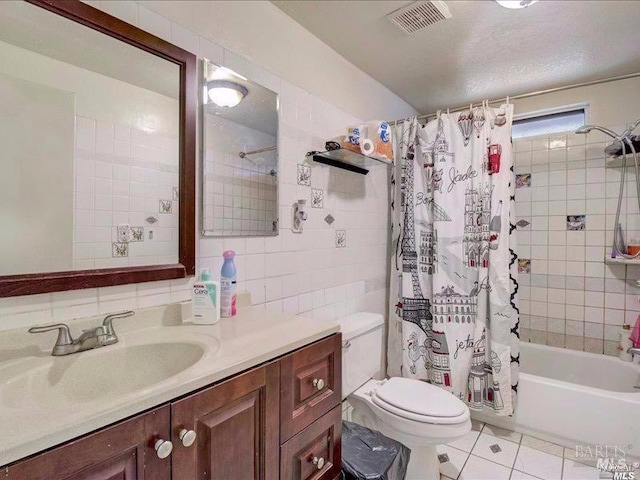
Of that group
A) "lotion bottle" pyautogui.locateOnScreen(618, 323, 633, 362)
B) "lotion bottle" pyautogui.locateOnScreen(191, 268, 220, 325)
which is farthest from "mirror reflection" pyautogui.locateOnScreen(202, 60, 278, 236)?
"lotion bottle" pyautogui.locateOnScreen(618, 323, 633, 362)

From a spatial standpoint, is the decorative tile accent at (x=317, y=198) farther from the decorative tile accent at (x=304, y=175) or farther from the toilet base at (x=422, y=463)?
the toilet base at (x=422, y=463)

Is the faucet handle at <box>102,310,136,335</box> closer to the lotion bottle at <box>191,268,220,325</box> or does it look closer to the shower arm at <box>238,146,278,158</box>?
the lotion bottle at <box>191,268,220,325</box>

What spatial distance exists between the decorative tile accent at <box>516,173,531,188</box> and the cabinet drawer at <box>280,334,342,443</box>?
7.31 ft

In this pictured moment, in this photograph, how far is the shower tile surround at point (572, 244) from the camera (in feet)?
7.41

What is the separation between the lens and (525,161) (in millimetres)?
2564

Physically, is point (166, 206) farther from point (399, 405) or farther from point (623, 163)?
point (623, 163)

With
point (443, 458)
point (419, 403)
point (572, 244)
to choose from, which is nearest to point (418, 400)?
point (419, 403)

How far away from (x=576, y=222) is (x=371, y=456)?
2.18 metres

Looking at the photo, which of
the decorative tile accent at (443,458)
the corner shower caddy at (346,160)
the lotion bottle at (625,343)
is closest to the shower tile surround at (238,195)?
the corner shower caddy at (346,160)

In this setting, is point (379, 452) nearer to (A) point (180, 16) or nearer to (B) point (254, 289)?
(B) point (254, 289)

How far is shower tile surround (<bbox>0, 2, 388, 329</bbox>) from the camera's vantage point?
3.31ft

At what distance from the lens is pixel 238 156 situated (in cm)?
138

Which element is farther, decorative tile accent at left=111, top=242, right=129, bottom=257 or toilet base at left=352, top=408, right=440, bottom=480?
toilet base at left=352, top=408, right=440, bottom=480

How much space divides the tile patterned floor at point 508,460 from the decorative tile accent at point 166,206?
183cm
